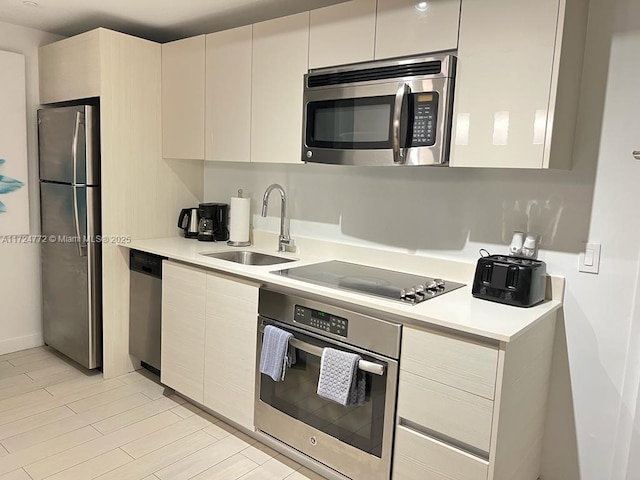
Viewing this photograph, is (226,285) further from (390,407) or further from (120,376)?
(120,376)

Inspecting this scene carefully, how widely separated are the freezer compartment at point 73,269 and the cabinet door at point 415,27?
6.41 ft

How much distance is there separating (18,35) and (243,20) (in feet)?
5.14

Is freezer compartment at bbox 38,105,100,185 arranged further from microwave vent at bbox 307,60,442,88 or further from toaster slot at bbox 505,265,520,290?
toaster slot at bbox 505,265,520,290

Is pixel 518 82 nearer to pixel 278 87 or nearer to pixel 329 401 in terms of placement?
pixel 278 87

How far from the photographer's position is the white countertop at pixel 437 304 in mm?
1708

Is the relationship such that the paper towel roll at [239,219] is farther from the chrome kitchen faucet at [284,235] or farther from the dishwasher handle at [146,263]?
the dishwasher handle at [146,263]

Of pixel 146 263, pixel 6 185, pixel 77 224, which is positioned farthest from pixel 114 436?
pixel 6 185

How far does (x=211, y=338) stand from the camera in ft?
8.63

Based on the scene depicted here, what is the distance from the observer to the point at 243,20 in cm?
302

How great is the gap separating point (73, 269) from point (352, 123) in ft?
6.83

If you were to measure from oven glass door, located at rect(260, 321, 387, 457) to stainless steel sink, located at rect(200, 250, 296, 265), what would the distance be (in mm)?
658

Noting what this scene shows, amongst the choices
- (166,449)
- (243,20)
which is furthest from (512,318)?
(243,20)

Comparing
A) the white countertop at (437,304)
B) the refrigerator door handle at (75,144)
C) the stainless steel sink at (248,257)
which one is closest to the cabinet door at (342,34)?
the white countertop at (437,304)

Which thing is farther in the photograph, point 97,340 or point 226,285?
point 97,340
